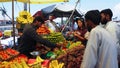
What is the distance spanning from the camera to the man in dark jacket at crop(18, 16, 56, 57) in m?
8.58

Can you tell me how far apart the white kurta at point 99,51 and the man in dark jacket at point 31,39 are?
10.2 ft

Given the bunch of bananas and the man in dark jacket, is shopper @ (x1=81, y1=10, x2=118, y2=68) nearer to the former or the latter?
the man in dark jacket

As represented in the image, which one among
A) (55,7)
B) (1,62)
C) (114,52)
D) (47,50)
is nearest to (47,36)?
(47,50)

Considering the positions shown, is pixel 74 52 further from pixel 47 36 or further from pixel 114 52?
pixel 47 36

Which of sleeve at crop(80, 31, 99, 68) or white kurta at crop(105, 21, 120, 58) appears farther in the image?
white kurta at crop(105, 21, 120, 58)

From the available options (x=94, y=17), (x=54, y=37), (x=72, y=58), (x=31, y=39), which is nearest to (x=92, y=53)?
(x=94, y=17)

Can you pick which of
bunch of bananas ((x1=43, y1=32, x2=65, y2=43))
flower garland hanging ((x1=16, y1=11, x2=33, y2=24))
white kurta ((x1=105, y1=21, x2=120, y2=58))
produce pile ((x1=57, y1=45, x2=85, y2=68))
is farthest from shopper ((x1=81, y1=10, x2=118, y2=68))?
flower garland hanging ((x1=16, y1=11, x2=33, y2=24))

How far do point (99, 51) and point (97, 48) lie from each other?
0.06 metres

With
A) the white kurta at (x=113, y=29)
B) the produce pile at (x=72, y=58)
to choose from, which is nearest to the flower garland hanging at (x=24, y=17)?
the white kurta at (x=113, y=29)

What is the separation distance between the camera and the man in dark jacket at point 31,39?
8.58 meters

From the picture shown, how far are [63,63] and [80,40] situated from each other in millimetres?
2822

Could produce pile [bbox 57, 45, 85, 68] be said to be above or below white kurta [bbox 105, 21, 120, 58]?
below

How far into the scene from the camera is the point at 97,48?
18.0 feet

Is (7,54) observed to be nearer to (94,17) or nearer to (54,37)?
(54,37)
